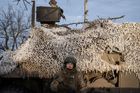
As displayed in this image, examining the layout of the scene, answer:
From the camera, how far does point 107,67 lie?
11.2 meters

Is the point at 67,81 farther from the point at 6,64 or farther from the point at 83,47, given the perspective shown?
the point at 6,64

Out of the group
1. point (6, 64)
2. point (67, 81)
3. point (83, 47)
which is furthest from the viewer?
point (6, 64)

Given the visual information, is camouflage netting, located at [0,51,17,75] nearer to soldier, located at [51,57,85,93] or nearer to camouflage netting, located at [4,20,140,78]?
camouflage netting, located at [4,20,140,78]

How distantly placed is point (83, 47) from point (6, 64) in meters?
2.07

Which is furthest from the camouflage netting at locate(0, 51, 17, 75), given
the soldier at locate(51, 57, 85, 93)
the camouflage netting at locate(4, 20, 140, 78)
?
the soldier at locate(51, 57, 85, 93)

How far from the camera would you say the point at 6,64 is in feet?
39.2

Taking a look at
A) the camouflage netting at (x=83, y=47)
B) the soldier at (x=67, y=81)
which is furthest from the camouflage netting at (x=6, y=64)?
the soldier at (x=67, y=81)

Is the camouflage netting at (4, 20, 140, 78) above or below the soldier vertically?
above

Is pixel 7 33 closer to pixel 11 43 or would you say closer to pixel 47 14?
pixel 11 43

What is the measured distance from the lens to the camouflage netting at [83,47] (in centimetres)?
1125

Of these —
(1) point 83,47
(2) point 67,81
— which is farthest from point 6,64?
(2) point 67,81

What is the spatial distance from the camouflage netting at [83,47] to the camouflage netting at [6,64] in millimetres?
194

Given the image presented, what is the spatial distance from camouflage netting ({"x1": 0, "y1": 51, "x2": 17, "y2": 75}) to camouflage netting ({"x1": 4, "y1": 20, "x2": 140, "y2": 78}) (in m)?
0.19

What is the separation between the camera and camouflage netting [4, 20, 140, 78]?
36.9ft
